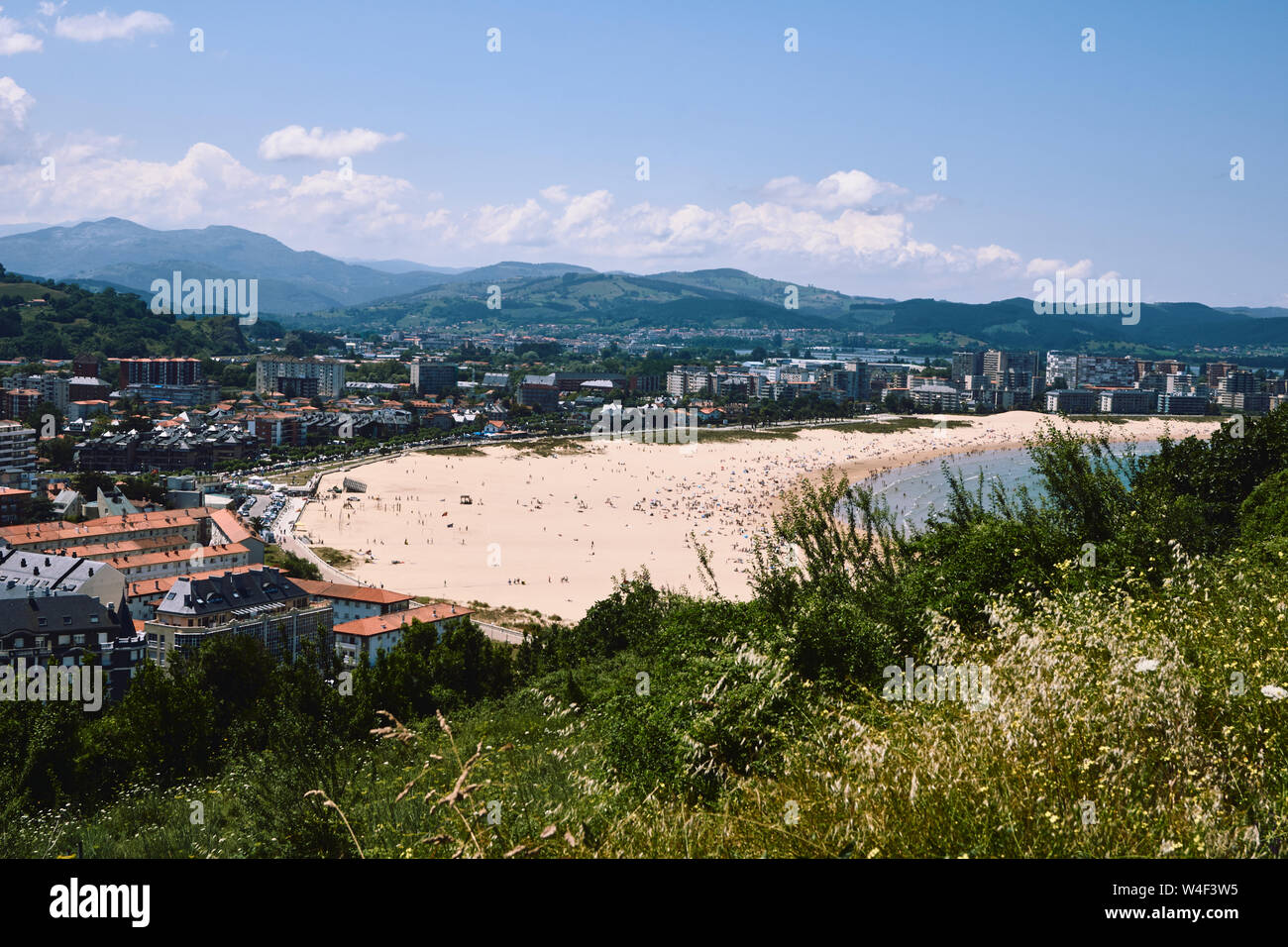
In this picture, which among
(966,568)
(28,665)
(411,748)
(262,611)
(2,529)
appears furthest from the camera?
(2,529)

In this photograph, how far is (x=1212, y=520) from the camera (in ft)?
62.6

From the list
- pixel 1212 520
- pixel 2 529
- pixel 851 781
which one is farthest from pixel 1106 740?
pixel 2 529

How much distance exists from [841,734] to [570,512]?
159 feet

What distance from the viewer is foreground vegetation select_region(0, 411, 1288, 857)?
441cm

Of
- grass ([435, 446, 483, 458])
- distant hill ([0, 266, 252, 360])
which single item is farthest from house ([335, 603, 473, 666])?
distant hill ([0, 266, 252, 360])

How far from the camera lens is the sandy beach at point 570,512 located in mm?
38281

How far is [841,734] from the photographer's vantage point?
604 cm

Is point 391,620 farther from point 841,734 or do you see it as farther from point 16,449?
point 16,449

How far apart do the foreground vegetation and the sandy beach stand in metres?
10.5

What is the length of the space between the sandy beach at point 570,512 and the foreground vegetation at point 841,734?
10.5 metres

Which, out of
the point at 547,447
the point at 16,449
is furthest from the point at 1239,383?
the point at 16,449
